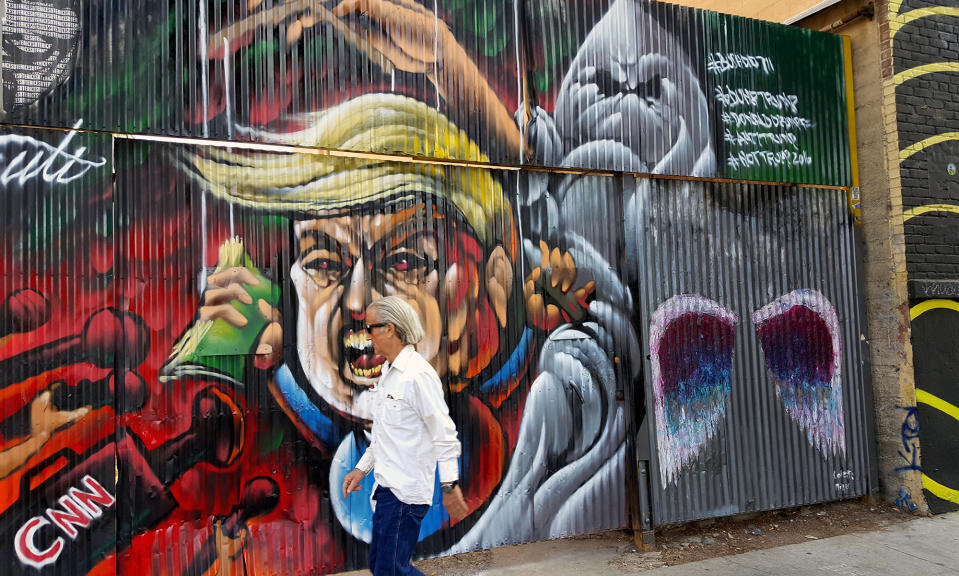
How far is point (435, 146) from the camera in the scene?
16.9 ft

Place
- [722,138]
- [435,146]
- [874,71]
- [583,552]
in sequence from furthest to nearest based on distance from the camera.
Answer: [874,71] < [722,138] < [583,552] < [435,146]

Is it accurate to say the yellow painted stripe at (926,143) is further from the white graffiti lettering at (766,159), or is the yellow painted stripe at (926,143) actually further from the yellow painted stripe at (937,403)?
the yellow painted stripe at (937,403)

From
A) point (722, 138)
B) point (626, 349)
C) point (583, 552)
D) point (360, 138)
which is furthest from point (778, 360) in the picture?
point (360, 138)

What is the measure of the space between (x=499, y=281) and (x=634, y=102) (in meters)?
2.05

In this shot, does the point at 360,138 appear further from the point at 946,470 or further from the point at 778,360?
the point at 946,470

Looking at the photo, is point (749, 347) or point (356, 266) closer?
point (356, 266)

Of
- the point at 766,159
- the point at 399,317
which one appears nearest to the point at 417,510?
the point at 399,317

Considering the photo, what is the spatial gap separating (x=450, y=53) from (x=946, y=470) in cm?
608

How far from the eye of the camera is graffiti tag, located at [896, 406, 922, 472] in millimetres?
6383

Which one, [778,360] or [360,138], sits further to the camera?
[778,360]

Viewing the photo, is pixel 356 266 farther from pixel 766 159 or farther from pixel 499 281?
pixel 766 159

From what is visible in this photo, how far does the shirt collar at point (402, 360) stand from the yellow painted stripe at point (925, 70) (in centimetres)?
585

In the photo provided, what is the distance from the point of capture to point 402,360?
3625 mm

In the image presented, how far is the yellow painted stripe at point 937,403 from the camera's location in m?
6.44
